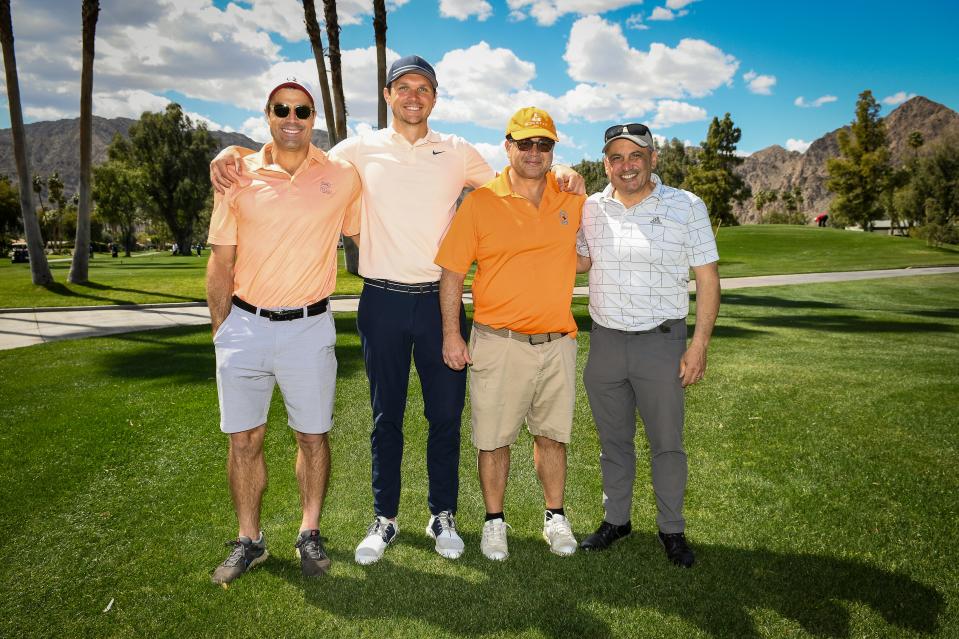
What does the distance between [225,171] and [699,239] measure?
2.81 metres

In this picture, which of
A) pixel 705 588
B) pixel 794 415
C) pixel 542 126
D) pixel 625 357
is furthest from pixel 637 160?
pixel 794 415

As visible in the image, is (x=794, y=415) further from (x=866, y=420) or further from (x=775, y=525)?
(x=775, y=525)

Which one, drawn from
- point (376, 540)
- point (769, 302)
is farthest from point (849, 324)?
point (376, 540)

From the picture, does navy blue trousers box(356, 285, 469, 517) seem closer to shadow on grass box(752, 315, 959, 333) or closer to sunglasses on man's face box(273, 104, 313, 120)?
sunglasses on man's face box(273, 104, 313, 120)

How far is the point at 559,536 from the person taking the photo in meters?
3.78

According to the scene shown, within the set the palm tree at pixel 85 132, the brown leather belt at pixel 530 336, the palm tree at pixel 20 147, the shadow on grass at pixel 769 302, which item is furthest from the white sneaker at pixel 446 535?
the palm tree at pixel 85 132

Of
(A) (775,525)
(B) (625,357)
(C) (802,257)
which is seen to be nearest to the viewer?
(B) (625,357)

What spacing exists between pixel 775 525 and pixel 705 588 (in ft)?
3.47

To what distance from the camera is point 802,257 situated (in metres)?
40.9

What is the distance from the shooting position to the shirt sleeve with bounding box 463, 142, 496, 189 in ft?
12.9

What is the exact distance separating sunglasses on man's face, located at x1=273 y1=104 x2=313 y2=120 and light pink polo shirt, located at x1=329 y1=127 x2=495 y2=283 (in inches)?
14.7

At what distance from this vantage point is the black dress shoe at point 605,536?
379cm

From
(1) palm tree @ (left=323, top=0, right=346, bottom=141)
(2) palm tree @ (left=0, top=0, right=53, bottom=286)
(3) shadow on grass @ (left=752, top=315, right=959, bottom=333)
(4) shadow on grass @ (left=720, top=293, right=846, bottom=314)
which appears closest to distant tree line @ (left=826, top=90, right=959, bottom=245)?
(4) shadow on grass @ (left=720, top=293, right=846, bottom=314)

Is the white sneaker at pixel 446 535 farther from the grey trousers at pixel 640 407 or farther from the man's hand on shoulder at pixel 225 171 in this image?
the man's hand on shoulder at pixel 225 171
